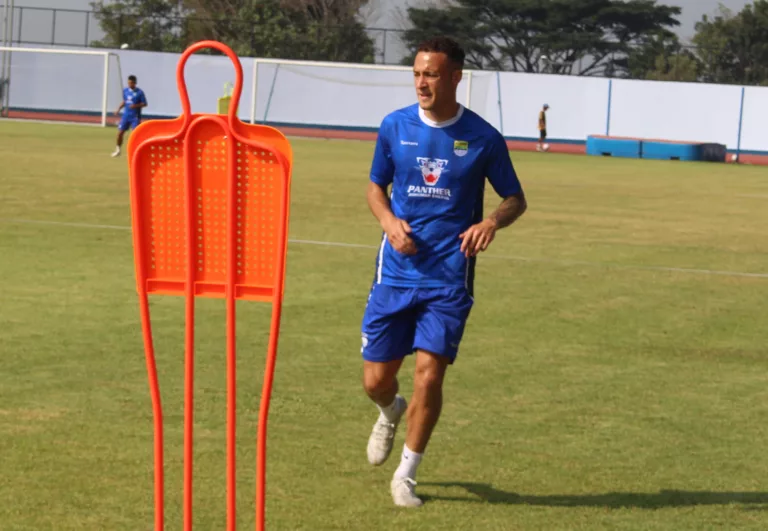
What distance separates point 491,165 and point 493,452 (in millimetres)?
1647

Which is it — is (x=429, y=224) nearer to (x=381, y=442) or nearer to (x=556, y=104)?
(x=381, y=442)

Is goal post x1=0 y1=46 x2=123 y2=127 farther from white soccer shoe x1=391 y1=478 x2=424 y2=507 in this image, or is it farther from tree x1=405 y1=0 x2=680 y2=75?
white soccer shoe x1=391 y1=478 x2=424 y2=507

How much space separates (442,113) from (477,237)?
2.03 ft

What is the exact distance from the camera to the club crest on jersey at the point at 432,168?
6.30 m

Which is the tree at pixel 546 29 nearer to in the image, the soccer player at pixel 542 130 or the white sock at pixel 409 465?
the soccer player at pixel 542 130

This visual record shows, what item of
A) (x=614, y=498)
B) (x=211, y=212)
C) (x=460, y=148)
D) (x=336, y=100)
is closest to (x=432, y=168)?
(x=460, y=148)

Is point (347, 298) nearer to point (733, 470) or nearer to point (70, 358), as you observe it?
point (70, 358)

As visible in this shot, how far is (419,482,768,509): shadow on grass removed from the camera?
6.40 meters

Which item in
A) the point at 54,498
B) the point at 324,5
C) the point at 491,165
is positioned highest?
the point at 324,5

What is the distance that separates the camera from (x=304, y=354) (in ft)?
32.2

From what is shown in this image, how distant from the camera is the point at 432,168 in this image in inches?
249

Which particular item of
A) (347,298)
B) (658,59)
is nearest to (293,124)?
(658,59)

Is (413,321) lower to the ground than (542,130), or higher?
lower

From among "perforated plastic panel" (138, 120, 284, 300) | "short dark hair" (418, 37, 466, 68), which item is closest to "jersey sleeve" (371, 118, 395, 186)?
"short dark hair" (418, 37, 466, 68)
